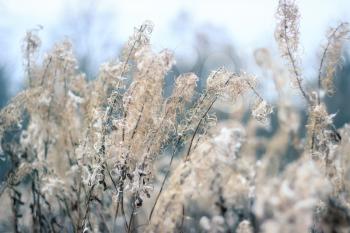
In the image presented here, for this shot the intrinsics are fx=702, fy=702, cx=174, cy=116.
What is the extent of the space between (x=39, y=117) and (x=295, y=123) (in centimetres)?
248

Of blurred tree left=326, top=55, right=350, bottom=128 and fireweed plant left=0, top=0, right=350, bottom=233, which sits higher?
blurred tree left=326, top=55, right=350, bottom=128

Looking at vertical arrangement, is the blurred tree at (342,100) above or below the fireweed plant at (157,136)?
above

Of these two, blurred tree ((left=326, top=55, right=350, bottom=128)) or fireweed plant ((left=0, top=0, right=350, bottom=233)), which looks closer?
fireweed plant ((left=0, top=0, right=350, bottom=233))

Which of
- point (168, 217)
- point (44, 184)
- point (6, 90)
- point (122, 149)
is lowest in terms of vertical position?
point (168, 217)

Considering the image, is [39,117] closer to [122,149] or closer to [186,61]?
[122,149]

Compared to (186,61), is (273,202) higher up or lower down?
lower down

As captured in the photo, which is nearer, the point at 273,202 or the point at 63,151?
the point at 273,202

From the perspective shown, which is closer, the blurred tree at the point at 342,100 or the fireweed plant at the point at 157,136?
the fireweed plant at the point at 157,136

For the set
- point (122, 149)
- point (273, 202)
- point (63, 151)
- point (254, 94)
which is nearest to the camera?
point (273, 202)

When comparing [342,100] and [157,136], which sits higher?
[342,100]

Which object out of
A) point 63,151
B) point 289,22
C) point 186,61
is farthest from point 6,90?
point 289,22

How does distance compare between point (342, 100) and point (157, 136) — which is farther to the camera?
point (342, 100)

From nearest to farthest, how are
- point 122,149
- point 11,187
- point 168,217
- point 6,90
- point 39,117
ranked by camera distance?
1. point 168,217
2. point 122,149
3. point 11,187
4. point 39,117
5. point 6,90

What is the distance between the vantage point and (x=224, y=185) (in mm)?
5105
